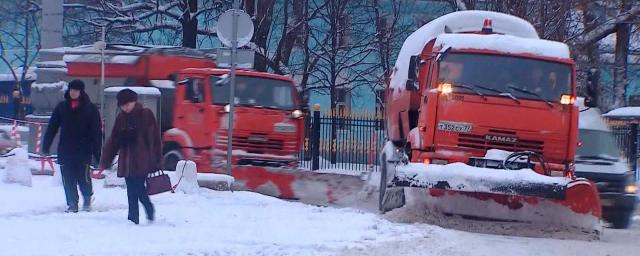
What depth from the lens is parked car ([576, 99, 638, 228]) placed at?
50.5 ft

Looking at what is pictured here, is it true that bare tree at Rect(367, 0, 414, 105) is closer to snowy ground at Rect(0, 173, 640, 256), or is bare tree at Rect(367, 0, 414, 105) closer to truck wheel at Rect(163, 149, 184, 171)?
truck wheel at Rect(163, 149, 184, 171)

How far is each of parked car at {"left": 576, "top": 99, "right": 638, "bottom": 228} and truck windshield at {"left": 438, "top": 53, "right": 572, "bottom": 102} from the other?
1986mm

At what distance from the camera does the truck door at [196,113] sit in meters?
18.2

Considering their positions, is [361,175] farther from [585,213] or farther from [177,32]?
[177,32]

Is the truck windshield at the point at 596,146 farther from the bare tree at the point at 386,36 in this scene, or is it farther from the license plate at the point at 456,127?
the bare tree at the point at 386,36

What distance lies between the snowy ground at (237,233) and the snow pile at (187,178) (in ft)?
1.54

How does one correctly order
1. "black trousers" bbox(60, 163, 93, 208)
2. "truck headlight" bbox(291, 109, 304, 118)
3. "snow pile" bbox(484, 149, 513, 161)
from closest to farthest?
1. "black trousers" bbox(60, 163, 93, 208)
2. "snow pile" bbox(484, 149, 513, 161)
3. "truck headlight" bbox(291, 109, 304, 118)

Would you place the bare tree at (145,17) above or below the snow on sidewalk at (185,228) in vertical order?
above

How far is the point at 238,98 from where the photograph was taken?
59.6ft

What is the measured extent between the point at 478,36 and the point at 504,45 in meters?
0.41

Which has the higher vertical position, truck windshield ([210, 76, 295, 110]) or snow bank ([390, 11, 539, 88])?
snow bank ([390, 11, 539, 88])

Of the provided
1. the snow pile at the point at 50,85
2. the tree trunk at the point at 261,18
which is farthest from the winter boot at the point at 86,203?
the tree trunk at the point at 261,18

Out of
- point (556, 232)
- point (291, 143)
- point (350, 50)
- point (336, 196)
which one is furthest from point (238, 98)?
point (350, 50)

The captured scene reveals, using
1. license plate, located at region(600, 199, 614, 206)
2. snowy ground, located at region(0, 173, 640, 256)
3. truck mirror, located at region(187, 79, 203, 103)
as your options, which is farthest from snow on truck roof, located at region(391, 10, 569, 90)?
truck mirror, located at region(187, 79, 203, 103)
